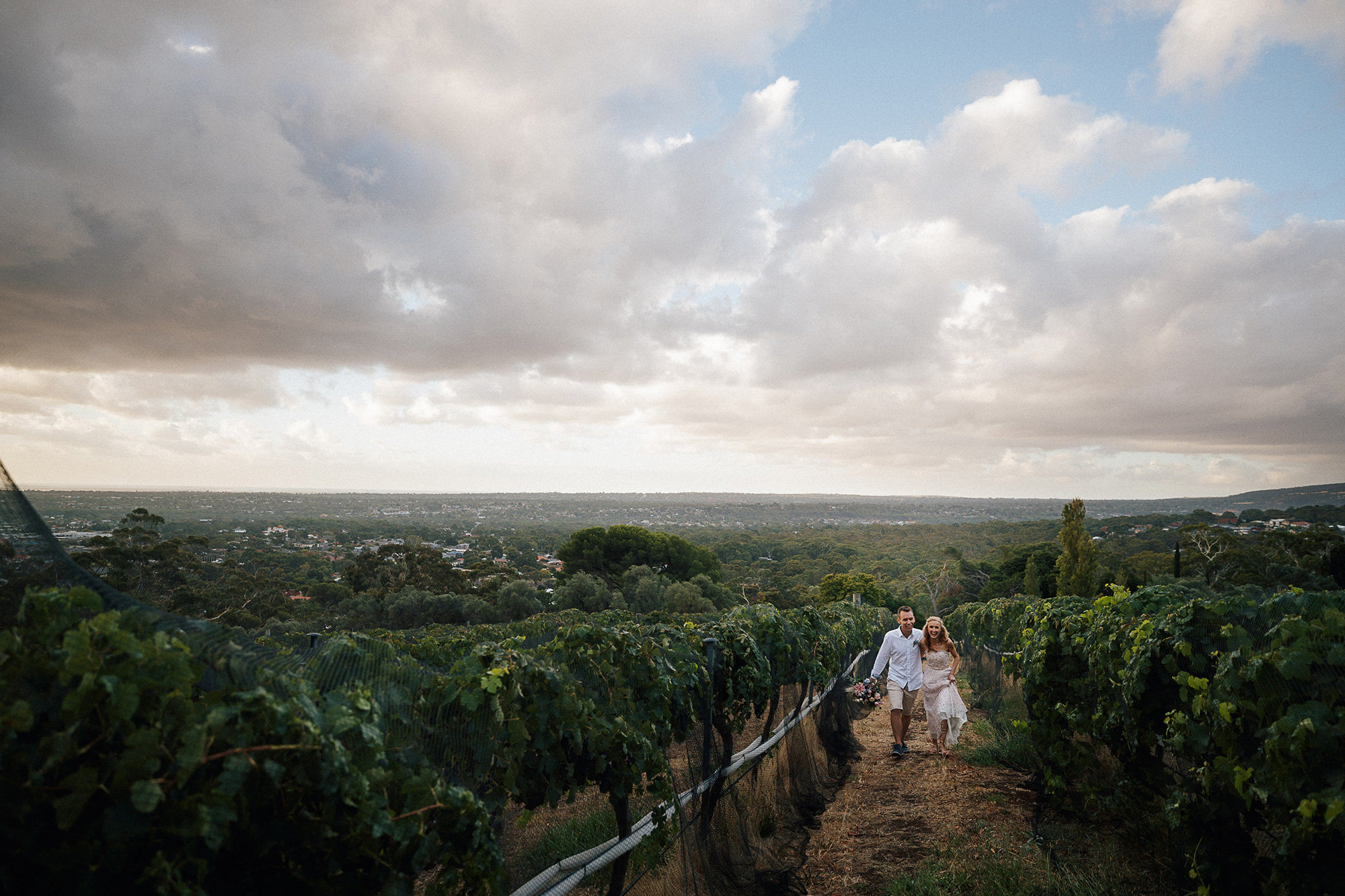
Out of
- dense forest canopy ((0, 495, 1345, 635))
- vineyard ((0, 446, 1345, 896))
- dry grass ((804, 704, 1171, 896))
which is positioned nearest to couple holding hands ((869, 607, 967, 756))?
dry grass ((804, 704, 1171, 896))

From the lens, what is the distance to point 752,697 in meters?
5.82

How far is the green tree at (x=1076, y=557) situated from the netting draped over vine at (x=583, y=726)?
1256 inches

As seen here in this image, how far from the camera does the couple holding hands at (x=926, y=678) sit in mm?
7387

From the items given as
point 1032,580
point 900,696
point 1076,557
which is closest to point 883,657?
point 900,696

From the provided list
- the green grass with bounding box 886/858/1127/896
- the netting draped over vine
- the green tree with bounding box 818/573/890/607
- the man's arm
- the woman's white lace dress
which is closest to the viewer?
the netting draped over vine

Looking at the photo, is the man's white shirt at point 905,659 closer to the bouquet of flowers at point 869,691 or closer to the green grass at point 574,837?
the bouquet of flowers at point 869,691

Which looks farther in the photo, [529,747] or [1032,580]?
[1032,580]

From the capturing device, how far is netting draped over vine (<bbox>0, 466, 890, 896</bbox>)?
2059 millimetres

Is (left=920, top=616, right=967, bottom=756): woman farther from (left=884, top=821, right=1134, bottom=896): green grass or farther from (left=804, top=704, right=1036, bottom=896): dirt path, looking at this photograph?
(left=884, top=821, right=1134, bottom=896): green grass

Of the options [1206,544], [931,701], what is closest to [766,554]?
[1206,544]

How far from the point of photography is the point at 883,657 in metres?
8.04

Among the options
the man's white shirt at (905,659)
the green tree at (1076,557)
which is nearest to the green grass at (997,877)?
the man's white shirt at (905,659)

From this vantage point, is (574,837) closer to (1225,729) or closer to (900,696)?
(1225,729)

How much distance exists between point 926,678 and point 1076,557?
3204 centimetres
